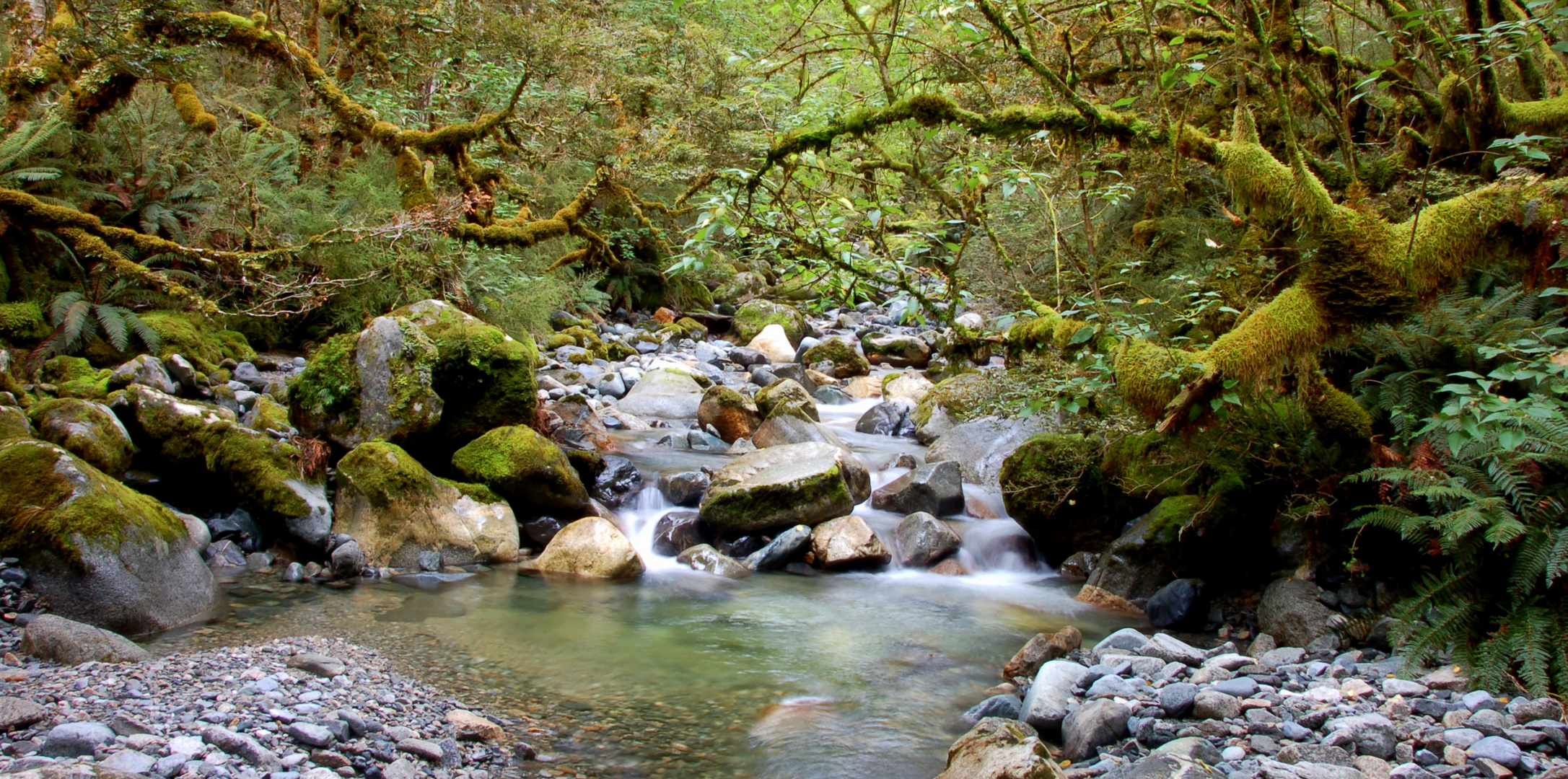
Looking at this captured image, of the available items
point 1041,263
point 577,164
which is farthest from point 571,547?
point 577,164

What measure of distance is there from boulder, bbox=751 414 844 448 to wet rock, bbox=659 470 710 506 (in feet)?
5.05

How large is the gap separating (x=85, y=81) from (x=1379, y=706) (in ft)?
41.8

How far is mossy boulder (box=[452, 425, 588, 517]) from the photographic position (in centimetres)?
818

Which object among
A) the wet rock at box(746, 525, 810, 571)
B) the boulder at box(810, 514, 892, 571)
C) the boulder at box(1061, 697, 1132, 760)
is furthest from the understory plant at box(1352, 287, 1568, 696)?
the wet rock at box(746, 525, 810, 571)

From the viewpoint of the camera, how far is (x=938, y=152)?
34.9ft

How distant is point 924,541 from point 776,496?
4.69 ft

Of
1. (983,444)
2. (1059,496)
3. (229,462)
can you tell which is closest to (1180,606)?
(1059,496)

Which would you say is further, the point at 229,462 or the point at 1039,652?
the point at 229,462

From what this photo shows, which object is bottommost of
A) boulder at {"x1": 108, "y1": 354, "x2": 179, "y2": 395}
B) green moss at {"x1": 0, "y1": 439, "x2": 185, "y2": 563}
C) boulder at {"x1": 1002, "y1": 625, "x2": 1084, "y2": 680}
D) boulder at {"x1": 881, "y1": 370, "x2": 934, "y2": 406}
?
boulder at {"x1": 1002, "y1": 625, "x2": 1084, "y2": 680}

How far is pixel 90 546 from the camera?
16.9ft

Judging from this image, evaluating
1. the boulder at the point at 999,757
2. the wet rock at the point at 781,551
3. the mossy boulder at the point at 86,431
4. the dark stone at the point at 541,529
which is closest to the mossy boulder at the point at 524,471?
the dark stone at the point at 541,529

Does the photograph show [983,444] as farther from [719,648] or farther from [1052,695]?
[1052,695]

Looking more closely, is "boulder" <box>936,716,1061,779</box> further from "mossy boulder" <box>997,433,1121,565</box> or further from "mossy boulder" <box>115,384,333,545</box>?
"mossy boulder" <box>115,384,333,545</box>

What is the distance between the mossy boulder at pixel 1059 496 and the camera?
770 centimetres
